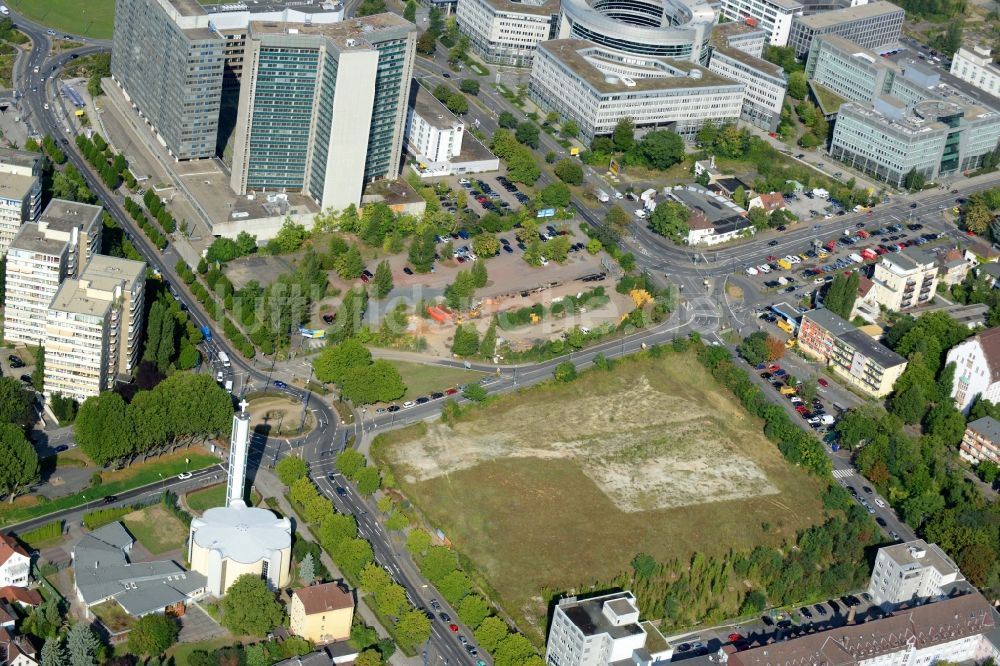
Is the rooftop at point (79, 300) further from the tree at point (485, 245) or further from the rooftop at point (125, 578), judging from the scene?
the tree at point (485, 245)

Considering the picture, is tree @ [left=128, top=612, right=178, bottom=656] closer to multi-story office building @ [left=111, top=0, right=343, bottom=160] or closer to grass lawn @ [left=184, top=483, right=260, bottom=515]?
grass lawn @ [left=184, top=483, right=260, bottom=515]

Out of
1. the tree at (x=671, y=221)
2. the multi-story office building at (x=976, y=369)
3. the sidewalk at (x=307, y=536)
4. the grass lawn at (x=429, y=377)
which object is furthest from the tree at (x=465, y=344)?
the multi-story office building at (x=976, y=369)

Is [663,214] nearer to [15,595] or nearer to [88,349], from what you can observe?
[88,349]

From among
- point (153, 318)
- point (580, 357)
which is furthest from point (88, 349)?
point (580, 357)

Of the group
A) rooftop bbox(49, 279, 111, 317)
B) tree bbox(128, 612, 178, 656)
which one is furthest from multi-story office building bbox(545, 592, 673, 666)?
rooftop bbox(49, 279, 111, 317)

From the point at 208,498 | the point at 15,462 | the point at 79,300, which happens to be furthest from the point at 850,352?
the point at 15,462
